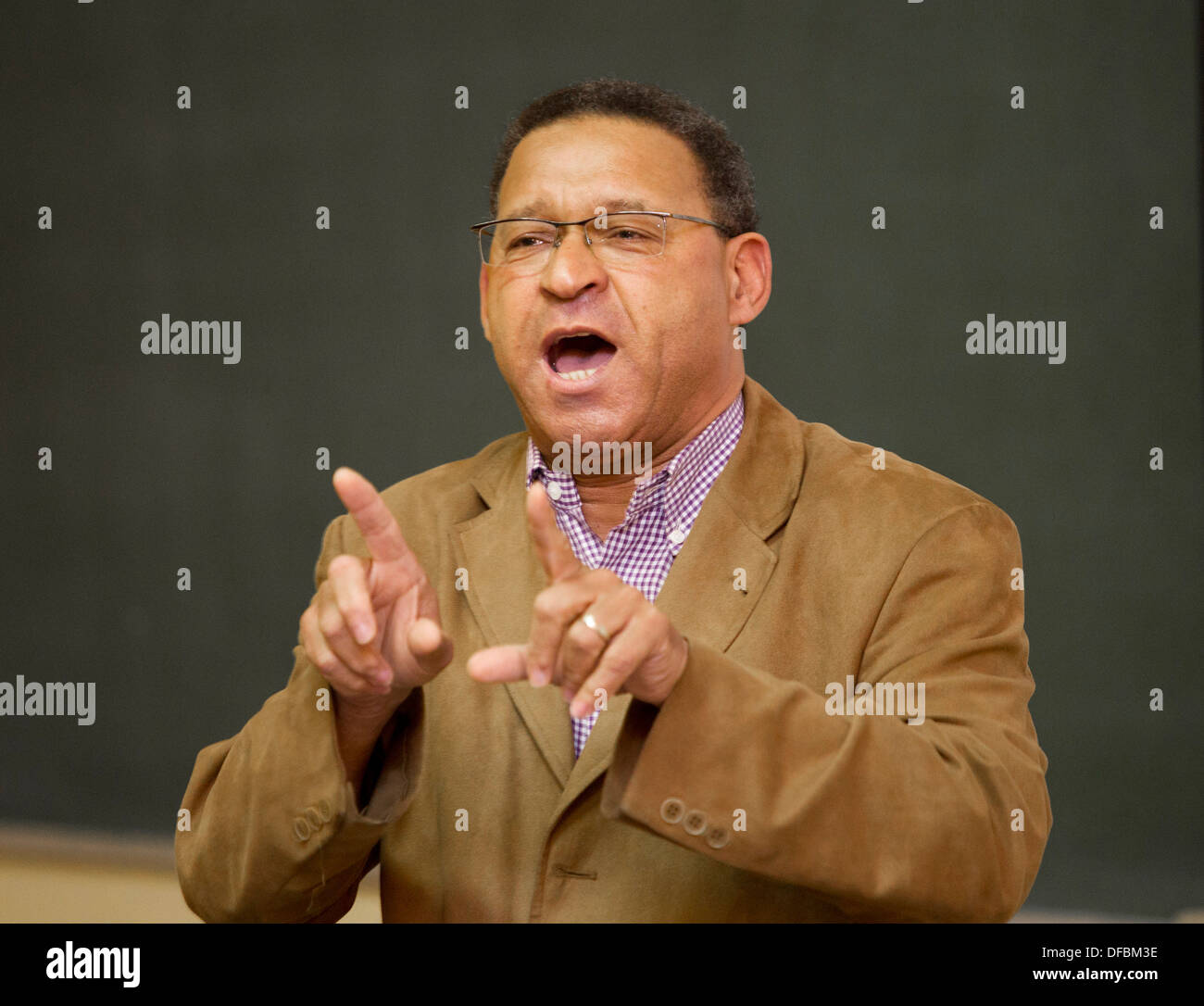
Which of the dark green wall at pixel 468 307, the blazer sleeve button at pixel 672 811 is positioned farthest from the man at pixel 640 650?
the dark green wall at pixel 468 307

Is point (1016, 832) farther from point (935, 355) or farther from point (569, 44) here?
point (569, 44)

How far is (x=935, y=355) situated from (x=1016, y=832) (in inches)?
81.5

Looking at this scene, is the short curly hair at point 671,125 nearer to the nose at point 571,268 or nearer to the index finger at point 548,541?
the nose at point 571,268

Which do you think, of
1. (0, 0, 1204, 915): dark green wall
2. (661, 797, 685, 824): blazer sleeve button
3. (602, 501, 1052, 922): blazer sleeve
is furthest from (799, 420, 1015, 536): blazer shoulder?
(0, 0, 1204, 915): dark green wall

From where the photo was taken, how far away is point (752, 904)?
1691 mm

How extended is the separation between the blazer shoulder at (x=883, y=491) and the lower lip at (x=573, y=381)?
1.01 ft

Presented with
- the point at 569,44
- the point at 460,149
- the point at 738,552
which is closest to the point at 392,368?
the point at 460,149

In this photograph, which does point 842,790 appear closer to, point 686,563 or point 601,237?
point 686,563

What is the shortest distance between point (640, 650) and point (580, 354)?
71cm

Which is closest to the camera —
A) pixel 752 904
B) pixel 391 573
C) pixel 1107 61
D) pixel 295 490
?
pixel 391 573

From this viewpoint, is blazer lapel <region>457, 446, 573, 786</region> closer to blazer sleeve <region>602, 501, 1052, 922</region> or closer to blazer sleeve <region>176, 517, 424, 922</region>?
blazer sleeve <region>176, 517, 424, 922</region>

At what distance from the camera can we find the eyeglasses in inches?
75.1

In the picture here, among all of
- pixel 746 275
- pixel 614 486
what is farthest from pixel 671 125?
pixel 614 486

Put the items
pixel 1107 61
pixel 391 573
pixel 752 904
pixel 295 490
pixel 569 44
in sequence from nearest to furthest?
pixel 391 573, pixel 752 904, pixel 1107 61, pixel 569 44, pixel 295 490
